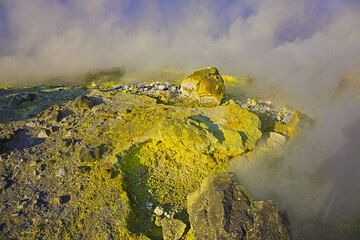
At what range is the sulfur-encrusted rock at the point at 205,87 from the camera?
11.5 meters

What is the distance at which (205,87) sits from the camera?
38.0 ft

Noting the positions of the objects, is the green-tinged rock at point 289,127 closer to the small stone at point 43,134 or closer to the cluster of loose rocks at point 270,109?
the cluster of loose rocks at point 270,109

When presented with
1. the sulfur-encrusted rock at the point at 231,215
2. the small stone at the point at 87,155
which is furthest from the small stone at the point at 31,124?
the sulfur-encrusted rock at the point at 231,215

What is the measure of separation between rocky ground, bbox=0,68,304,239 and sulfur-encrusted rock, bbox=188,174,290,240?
0.06 feet

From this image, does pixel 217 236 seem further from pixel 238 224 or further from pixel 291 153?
pixel 291 153

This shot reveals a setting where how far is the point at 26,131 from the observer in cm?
931

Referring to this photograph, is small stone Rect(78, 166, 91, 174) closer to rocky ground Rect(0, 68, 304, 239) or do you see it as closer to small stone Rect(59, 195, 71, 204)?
rocky ground Rect(0, 68, 304, 239)

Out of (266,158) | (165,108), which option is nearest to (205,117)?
(165,108)

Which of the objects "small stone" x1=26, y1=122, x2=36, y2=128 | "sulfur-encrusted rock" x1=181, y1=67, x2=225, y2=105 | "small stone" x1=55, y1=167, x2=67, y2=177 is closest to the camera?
"small stone" x1=55, y1=167, x2=67, y2=177

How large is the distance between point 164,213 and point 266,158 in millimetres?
3214

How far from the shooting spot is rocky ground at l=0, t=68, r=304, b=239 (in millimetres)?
6598

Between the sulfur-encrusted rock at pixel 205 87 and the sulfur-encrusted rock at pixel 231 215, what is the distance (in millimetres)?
4753

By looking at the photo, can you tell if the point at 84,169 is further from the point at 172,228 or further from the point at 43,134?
the point at 172,228

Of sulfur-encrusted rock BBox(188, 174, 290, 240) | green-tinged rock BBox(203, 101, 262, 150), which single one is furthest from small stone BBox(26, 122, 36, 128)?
sulfur-encrusted rock BBox(188, 174, 290, 240)
